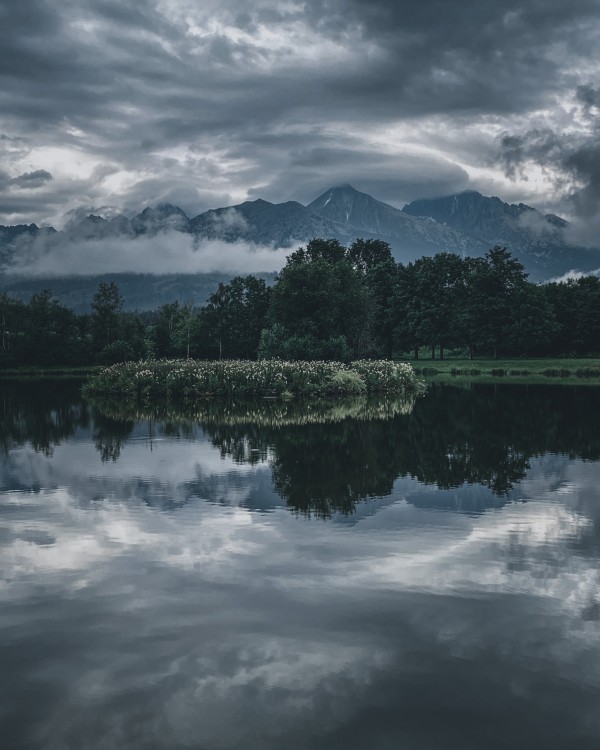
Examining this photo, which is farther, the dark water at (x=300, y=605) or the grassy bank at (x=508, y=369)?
the grassy bank at (x=508, y=369)

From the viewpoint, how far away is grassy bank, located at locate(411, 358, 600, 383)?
77625mm

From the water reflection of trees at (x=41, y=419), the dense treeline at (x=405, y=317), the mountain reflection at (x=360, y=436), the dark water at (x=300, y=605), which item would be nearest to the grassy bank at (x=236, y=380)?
the water reflection of trees at (x=41, y=419)

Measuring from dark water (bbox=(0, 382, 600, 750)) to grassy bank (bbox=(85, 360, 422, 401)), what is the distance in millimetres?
27448

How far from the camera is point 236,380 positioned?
47594mm

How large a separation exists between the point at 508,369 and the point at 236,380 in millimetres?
46271

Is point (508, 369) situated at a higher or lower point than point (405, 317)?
lower

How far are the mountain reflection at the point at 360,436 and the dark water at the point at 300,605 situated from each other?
0.20 metres

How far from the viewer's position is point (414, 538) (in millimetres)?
11547

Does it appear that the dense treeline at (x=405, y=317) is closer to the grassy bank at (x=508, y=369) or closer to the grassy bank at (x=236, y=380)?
the grassy bank at (x=508, y=369)

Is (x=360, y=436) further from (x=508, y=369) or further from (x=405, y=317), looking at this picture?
(x=405, y=317)

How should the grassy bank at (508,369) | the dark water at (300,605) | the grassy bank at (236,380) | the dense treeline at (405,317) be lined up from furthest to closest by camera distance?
1. the dense treeline at (405,317)
2. the grassy bank at (508,369)
3. the grassy bank at (236,380)
4. the dark water at (300,605)

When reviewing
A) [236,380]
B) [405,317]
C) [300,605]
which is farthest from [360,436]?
[405,317]

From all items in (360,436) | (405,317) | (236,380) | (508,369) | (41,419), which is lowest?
(41,419)

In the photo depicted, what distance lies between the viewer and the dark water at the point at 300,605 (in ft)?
20.2
